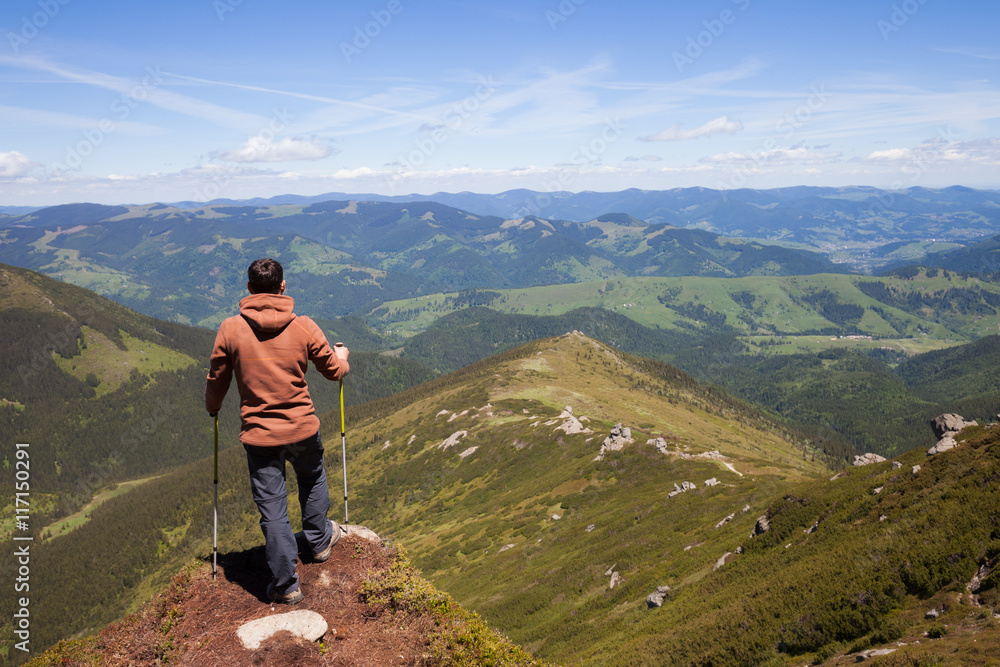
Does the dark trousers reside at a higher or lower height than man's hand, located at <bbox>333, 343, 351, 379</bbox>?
lower

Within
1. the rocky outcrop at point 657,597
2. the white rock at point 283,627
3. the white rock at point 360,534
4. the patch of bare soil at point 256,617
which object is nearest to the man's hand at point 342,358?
the white rock at point 360,534

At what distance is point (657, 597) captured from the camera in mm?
35250

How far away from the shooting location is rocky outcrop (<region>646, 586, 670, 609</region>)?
3493cm

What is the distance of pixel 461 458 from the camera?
475 ft

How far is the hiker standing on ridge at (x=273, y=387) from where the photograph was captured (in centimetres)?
1127

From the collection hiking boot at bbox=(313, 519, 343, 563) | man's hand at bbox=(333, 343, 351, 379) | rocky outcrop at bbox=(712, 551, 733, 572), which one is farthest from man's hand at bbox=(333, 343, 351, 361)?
rocky outcrop at bbox=(712, 551, 733, 572)

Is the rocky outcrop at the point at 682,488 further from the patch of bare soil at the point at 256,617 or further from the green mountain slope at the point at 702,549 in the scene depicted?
the patch of bare soil at the point at 256,617

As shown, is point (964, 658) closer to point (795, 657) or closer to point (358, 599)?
point (795, 657)

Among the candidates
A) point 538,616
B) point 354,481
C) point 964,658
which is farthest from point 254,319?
point 354,481

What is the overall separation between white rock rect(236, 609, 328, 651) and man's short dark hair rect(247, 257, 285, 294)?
759 centimetres

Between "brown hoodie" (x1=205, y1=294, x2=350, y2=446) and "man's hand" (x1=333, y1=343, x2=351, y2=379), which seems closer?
"brown hoodie" (x1=205, y1=294, x2=350, y2=446)

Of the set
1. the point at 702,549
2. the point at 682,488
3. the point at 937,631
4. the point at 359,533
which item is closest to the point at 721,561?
the point at 702,549

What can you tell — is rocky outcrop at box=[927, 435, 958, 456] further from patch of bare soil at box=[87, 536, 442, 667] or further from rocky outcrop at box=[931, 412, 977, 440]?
patch of bare soil at box=[87, 536, 442, 667]

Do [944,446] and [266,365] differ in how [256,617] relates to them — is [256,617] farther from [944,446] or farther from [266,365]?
[944,446]
